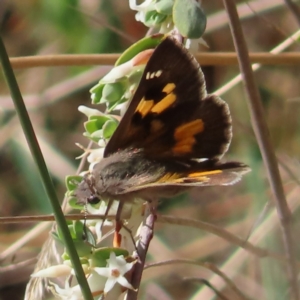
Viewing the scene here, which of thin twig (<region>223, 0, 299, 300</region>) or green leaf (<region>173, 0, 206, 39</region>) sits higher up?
green leaf (<region>173, 0, 206, 39</region>)

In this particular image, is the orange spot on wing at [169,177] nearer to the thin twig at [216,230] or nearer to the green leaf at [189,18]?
the thin twig at [216,230]

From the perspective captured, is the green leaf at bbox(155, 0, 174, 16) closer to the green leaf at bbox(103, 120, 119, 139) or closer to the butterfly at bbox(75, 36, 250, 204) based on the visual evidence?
the butterfly at bbox(75, 36, 250, 204)

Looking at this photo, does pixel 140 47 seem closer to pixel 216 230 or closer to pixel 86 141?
pixel 216 230

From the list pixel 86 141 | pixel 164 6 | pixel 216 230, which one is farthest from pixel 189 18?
pixel 86 141

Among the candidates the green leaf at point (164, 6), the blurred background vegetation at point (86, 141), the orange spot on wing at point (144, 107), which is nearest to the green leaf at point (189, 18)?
the green leaf at point (164, 6)

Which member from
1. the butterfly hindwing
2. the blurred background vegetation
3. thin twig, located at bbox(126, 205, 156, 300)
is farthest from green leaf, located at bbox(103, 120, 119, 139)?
the blurred background vegetation

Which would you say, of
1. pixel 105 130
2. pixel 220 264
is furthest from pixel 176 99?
pixel 220 264
